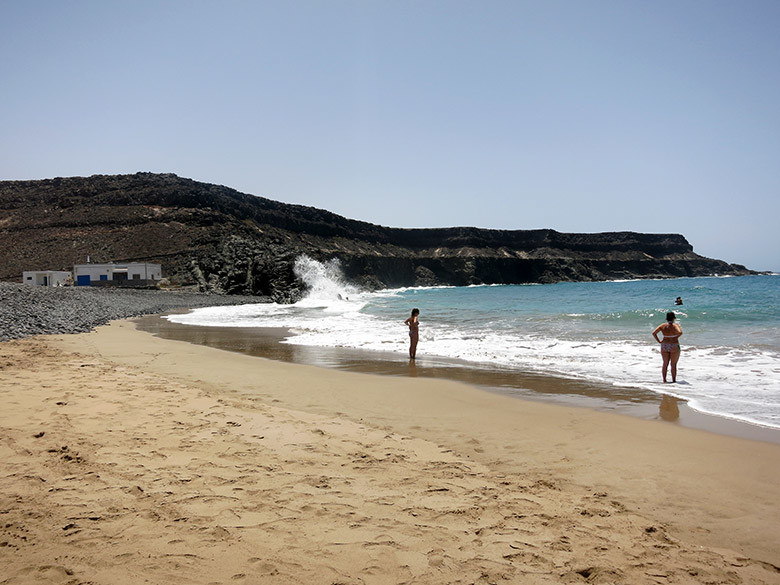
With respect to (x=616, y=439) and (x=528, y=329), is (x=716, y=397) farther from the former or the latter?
(x=528, y=329)

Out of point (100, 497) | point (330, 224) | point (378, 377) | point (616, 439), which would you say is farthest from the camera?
point (330, 224)

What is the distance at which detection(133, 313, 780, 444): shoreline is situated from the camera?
6.38 metres

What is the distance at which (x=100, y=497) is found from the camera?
3.46 metres

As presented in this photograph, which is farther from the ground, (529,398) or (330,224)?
(330,224)

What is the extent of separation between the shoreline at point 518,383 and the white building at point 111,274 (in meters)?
36.7

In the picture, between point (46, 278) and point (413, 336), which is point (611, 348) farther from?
point (46, 278)

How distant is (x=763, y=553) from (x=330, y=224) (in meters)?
91.1

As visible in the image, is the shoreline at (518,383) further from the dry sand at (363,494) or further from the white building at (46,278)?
the white building at (46,278)

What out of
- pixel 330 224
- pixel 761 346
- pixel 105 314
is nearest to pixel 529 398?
pixel 761 346

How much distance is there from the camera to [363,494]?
3801 mm

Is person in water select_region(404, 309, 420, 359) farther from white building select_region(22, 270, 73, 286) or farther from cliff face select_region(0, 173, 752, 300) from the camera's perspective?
white building select_region(22, 270, 73, 286)

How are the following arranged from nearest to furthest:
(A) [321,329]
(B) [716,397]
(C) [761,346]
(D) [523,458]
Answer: (D) [523,458], (B) [716,397], (C) [761,346], (A) [321,329]

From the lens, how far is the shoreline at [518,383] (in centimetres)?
638

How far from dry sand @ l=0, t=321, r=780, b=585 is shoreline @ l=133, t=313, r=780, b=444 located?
54 centimetres
